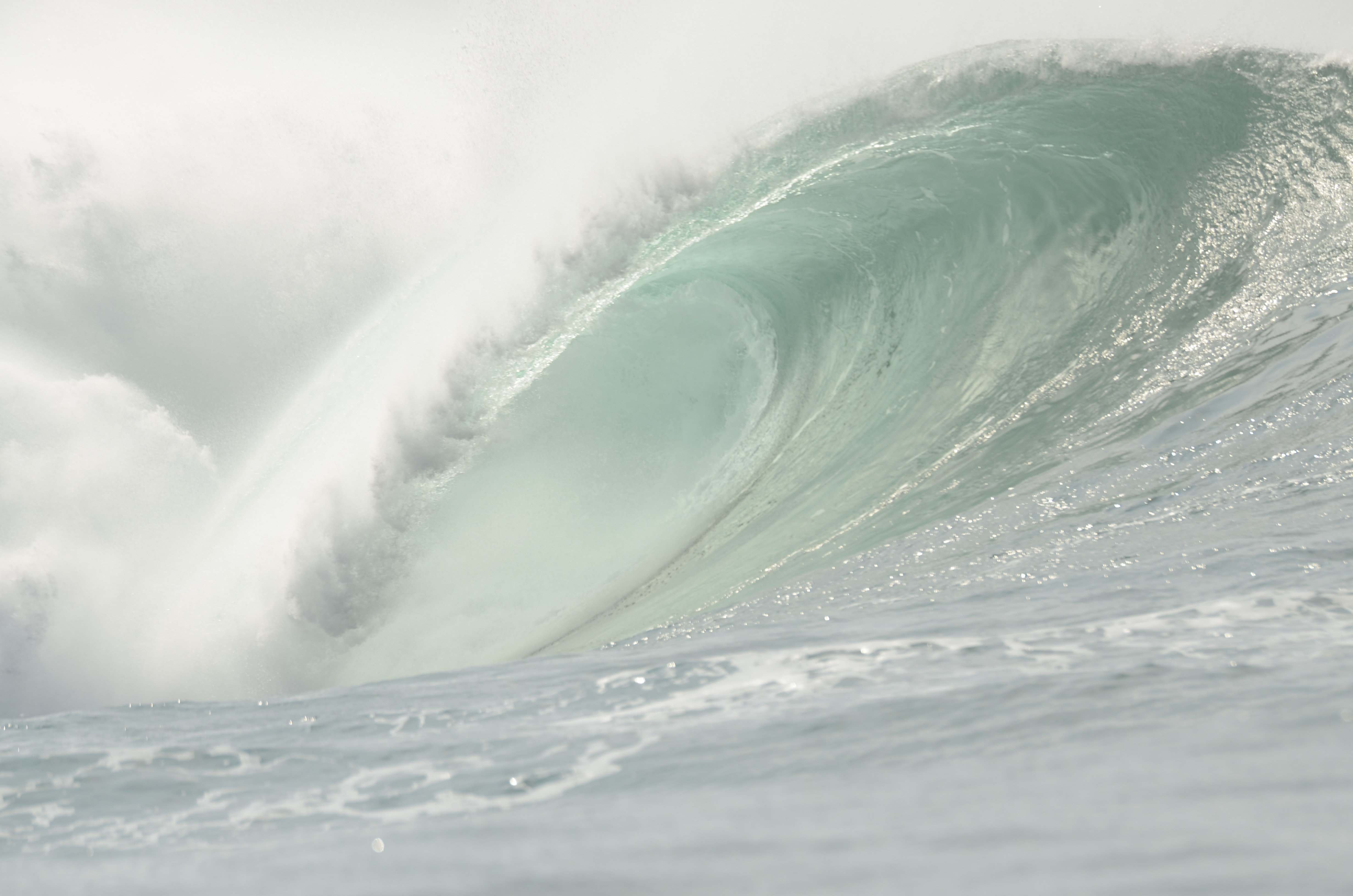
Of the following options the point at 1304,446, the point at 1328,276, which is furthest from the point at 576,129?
the point at 1304,446

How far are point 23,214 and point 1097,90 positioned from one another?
48.0 ft

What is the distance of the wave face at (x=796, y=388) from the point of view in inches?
245

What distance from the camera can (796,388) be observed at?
8.03 meters

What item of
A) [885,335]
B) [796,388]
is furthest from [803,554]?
[885,335]

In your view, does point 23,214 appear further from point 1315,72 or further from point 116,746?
point 1315,72

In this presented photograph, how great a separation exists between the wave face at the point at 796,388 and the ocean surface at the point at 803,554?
0.12 feet

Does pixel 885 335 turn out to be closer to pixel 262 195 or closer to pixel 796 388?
pixel 796 388

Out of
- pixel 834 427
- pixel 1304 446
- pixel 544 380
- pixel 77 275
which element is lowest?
pixel 1304 446

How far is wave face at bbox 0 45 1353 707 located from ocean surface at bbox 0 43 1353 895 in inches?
1.5

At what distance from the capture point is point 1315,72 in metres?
9.27

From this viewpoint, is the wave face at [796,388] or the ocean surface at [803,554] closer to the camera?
the ocean surface at [803,554]

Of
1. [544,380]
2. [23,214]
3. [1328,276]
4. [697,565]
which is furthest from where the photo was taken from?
[23,214]

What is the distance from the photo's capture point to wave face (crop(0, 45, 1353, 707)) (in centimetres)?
622

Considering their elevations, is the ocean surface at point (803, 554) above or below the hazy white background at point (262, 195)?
below
